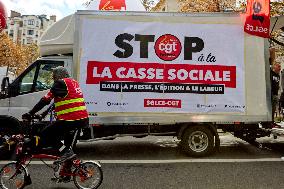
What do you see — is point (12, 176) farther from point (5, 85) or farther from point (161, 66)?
point (161, 66)

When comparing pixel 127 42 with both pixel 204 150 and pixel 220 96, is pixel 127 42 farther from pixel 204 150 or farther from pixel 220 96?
pixel 204 150

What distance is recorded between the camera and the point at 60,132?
5.50 meters

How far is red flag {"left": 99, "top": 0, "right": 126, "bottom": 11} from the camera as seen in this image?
36.0ft

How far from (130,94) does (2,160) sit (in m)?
3.17

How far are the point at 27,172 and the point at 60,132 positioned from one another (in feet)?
2.50

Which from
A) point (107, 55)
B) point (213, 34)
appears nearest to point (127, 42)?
point (107, 55)

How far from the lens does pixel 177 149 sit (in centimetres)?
976

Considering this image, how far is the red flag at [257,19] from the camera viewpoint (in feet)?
27.6

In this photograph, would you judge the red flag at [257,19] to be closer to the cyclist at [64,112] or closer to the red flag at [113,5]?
the red flag at [113,5]

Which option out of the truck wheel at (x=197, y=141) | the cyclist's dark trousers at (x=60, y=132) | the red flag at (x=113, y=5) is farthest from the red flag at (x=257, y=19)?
the cyclist's dark trousers at (x=60, y=132)

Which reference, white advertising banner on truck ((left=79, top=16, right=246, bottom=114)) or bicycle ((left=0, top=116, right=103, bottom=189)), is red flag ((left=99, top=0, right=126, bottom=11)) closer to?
white advertising banner on truck ((left=79, top=16, right=246, bottom=114))

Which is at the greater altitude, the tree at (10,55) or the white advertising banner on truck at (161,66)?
the tree at (10,55)

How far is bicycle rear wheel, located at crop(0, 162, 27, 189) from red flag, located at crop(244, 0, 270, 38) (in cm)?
567

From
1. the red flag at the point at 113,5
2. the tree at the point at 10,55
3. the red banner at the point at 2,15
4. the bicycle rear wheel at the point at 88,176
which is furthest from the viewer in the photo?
the tree at the point at 10,55
